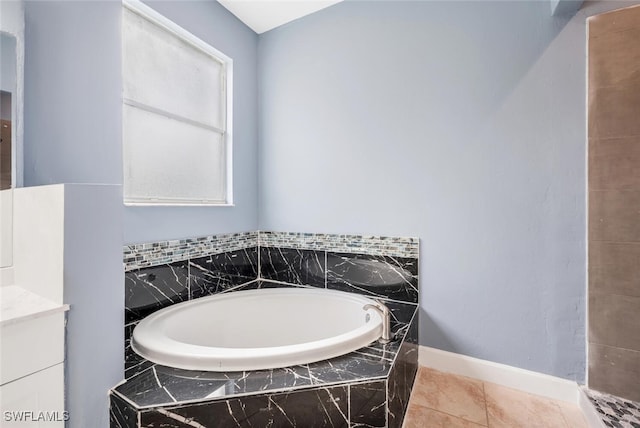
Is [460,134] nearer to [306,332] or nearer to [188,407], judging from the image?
[306,332]

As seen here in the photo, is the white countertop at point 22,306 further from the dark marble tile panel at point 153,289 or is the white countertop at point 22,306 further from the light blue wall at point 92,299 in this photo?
the dark marble tile panel at point 153,289

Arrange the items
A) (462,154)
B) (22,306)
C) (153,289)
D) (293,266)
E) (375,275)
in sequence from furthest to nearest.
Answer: (293,266) → (375,275) → (462,154) → (153,289) → (22,306)

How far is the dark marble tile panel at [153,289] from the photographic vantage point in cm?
150

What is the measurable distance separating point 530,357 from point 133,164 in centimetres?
259

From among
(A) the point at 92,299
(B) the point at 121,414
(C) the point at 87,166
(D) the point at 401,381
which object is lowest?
(D) the point at 401,381

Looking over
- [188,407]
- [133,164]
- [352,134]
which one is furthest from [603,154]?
[133,164]

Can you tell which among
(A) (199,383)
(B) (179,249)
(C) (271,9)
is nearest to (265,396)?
(A) (199,383)

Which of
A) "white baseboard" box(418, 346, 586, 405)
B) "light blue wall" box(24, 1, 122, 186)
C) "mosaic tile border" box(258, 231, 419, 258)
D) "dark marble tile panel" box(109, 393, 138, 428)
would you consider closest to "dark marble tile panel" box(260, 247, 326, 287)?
"mosaic tile border" box(258, 231, 419, 258)

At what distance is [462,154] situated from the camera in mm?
1743

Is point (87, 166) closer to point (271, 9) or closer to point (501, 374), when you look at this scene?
point (271, 9)

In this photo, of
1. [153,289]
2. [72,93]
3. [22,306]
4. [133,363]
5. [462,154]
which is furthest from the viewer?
[462,154]

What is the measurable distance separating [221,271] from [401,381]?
140 cm

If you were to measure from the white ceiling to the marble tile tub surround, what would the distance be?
2403 mm

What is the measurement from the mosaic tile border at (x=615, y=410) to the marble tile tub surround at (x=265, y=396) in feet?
3.35
